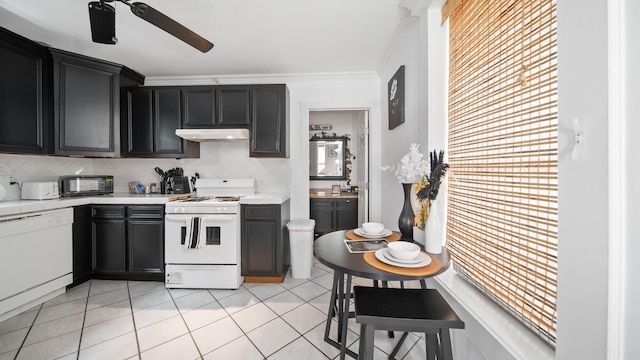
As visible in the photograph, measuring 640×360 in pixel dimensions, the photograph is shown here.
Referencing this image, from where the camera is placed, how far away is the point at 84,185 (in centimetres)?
267

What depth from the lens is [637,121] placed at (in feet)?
1.74

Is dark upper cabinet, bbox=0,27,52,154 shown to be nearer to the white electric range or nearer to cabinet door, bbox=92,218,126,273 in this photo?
cabinet door, bbox=92,218,126,273

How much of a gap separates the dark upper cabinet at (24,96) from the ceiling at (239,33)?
0.16 meters

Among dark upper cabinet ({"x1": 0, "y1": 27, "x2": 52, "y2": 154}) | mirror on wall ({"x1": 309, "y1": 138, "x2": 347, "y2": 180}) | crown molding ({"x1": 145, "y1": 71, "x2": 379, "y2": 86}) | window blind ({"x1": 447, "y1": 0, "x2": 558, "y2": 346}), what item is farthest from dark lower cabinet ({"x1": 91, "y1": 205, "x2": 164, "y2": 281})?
window blind ({"x1": 447, "y1": 0, "x2": 558, "y2": 346})

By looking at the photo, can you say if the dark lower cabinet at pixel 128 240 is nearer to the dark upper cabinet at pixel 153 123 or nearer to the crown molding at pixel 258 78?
the dark upper cabinet at pixel 153 123

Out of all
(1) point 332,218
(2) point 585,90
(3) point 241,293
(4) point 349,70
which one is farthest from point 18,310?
(4) point 349,70

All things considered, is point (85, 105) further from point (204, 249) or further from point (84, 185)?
point (204, 249)

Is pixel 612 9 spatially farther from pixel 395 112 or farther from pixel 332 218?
pixel 332 218

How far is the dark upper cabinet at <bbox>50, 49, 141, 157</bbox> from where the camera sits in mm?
2424

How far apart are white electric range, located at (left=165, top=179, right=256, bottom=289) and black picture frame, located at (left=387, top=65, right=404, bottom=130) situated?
1878 millimetres

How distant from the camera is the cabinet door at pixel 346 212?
13.5 feet

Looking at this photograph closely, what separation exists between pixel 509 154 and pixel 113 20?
91.3 inches

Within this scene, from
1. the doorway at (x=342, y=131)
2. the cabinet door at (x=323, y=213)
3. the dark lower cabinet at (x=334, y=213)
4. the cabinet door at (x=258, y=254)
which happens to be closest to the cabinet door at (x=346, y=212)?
the dark lower cabinet at (x=334, y=213)

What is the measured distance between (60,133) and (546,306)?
400 centimetres
